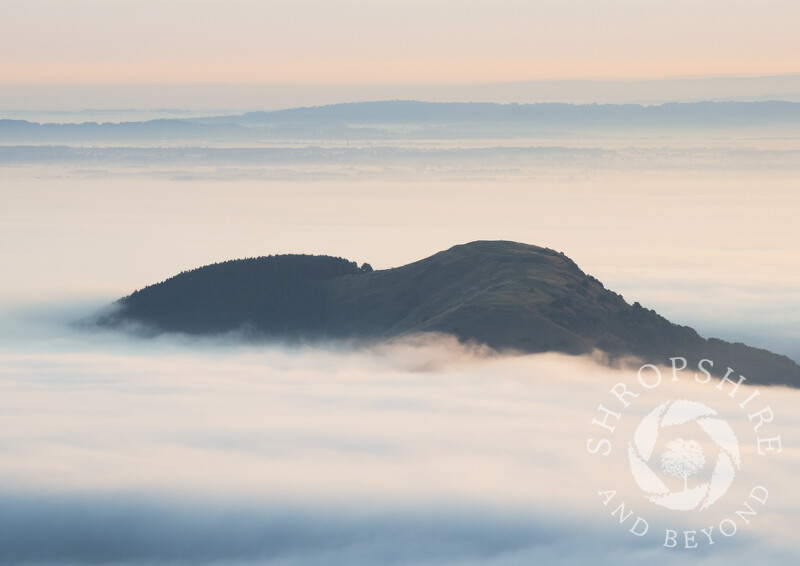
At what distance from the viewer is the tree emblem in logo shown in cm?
15138

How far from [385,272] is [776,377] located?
49098 millimetres

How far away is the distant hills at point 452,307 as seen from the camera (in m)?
157

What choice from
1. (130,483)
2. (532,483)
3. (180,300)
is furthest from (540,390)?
(180,300)

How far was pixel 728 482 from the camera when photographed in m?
155

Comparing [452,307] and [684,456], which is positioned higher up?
[452,307]

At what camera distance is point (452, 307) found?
162 metres

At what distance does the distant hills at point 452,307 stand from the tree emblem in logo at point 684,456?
9.66 meters

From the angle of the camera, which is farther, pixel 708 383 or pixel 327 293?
pixel 327 293

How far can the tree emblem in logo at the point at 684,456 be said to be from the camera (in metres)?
151

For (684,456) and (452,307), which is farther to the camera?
(452,307)

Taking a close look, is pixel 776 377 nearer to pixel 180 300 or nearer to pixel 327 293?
pixel 327 293

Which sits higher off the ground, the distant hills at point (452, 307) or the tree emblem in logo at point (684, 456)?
the distant hills at point (452, 307)

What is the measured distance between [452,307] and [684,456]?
3035 centimetres

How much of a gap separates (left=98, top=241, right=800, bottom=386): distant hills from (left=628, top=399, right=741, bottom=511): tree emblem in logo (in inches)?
380
